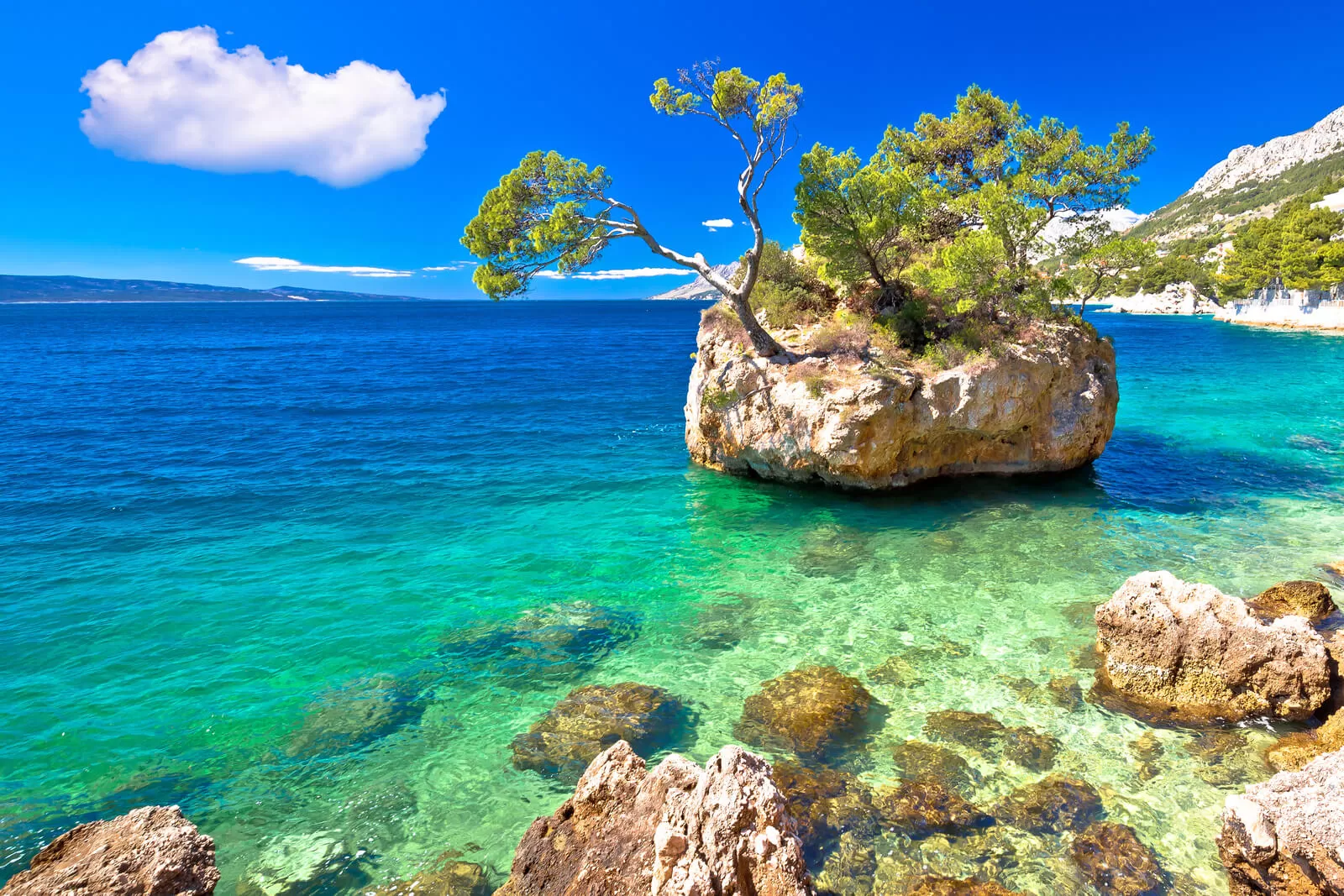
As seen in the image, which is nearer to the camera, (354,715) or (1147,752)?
(1147,752)

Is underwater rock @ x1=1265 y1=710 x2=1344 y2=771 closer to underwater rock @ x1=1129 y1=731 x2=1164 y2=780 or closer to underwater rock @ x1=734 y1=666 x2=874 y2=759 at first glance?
underwater rock @ x1=1129 y1=731 x2=1164 y2=780

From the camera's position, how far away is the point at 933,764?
856cm

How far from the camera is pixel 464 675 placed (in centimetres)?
1123

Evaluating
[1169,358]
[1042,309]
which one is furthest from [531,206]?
[1169,358]

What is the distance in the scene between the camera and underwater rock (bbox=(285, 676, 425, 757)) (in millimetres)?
9453

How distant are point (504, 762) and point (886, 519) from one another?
12.6 metres

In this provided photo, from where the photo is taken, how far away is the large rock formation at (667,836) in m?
5.41

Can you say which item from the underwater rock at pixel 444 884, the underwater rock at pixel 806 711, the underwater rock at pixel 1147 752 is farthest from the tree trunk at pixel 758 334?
the underwater rock at pixel 444 884

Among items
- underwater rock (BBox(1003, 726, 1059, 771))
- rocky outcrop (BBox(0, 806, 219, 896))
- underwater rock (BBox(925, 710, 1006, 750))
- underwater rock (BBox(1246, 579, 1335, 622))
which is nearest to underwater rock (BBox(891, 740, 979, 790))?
underwater rock (BBox(925, 710, 1006, 750))

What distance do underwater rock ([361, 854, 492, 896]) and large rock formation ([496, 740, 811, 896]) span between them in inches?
40.2

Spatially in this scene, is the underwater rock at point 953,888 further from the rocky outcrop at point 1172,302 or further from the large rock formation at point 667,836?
the rocky outcrop at point 1172,302

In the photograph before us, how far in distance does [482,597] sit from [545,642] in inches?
104

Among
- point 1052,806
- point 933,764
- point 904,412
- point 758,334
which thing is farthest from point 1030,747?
point 758,334

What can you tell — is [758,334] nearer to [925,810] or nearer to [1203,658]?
[1203,658]
